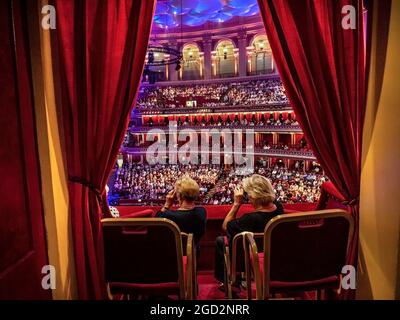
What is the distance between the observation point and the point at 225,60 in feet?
73.7

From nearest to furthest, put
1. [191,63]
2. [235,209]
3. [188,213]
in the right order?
[188,213], [235,209], [191,63]

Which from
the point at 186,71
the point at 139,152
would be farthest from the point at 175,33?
the point at 139,152

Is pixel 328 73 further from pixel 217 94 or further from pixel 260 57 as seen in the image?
pixel 260 57

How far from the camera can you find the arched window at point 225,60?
21.9 meters

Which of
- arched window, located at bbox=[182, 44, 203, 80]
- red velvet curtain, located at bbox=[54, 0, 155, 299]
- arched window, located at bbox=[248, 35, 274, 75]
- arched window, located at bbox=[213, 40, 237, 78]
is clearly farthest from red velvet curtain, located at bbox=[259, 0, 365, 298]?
arched window, located at bbox=[182, 44, 203, 80]

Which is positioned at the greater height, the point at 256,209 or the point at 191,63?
the point at 191,63

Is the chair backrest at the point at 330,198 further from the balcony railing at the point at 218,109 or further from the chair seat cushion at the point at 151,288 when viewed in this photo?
the balcony railing at the point at 218,109

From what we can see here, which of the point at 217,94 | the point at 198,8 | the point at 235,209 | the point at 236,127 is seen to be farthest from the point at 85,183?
the point at 217,94

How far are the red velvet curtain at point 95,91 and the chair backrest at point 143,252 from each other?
33 centimetres

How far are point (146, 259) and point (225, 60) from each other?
868 inches

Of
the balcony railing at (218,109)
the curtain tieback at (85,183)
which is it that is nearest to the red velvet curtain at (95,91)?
the curtain tieback at (85,183)

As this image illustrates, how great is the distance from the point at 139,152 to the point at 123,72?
20245mm

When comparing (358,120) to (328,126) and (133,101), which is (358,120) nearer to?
(328,126)

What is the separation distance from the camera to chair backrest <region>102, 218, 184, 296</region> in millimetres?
1776
